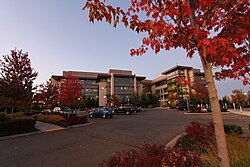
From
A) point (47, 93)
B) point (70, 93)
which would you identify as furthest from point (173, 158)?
point (47, 93)

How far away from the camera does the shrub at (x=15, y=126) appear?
36.4ft

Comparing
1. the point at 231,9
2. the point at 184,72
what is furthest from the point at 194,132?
the point at 184,72

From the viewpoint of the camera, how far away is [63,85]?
1797 centimetres

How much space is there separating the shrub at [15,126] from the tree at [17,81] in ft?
7.57

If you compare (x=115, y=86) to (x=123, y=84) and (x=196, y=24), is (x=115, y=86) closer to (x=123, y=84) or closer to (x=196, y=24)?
(x=123, y=84)

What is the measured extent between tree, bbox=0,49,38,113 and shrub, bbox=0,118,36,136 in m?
2.31

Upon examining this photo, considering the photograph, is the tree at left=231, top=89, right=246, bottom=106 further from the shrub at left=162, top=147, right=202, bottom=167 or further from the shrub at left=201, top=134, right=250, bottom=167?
the shrub at left=162, top=147, right=202, bottom=167

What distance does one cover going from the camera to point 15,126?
11.6 metres

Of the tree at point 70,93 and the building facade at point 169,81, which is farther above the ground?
the building facade at point 169,81

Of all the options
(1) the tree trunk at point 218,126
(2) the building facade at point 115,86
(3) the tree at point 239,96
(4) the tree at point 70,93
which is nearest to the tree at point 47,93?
(4) the tree at point 70,93

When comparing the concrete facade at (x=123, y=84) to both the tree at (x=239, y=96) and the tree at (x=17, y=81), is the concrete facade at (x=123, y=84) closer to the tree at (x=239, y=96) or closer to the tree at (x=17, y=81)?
the tree at (x=239, y=96)

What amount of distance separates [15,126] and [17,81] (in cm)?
437

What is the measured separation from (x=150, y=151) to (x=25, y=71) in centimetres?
1569

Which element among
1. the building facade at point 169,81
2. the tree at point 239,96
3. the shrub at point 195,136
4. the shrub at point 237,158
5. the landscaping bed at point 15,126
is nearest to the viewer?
the shrub at point 237,158
